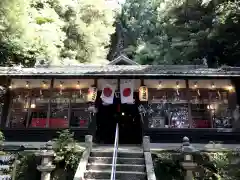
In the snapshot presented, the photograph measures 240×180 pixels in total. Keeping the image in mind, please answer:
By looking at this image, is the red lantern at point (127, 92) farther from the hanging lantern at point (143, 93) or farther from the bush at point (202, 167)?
the bush at point (202, 167)

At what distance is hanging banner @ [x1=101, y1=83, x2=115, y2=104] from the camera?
1373 centimetres

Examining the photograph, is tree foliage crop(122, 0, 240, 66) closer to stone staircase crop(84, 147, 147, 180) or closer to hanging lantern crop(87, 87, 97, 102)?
hanging lantern crop(87, 87, 97, 102)

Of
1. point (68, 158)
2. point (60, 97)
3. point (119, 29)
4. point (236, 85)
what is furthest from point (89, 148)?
point (119, 29)

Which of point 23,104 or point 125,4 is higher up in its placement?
point 125,4

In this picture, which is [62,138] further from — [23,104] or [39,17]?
[39,17]

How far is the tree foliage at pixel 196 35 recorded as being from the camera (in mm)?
20672

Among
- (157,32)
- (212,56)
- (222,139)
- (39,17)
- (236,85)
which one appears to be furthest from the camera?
(157,32)

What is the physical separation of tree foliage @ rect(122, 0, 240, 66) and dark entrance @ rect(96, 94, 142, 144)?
893cm

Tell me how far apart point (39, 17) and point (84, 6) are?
8281 mm

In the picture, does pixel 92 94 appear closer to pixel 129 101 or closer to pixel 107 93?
pixel 107 93

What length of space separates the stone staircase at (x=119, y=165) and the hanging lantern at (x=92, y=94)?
3558mm

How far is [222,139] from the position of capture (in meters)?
13.1

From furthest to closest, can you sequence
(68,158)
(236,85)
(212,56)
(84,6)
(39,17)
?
(84,6)
(212,56)
(39,17)
(236,85)
(68,158)

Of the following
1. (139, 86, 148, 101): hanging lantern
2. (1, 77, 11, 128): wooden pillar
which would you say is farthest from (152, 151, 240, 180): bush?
(1, 77, 11, 128): wooden pillar
